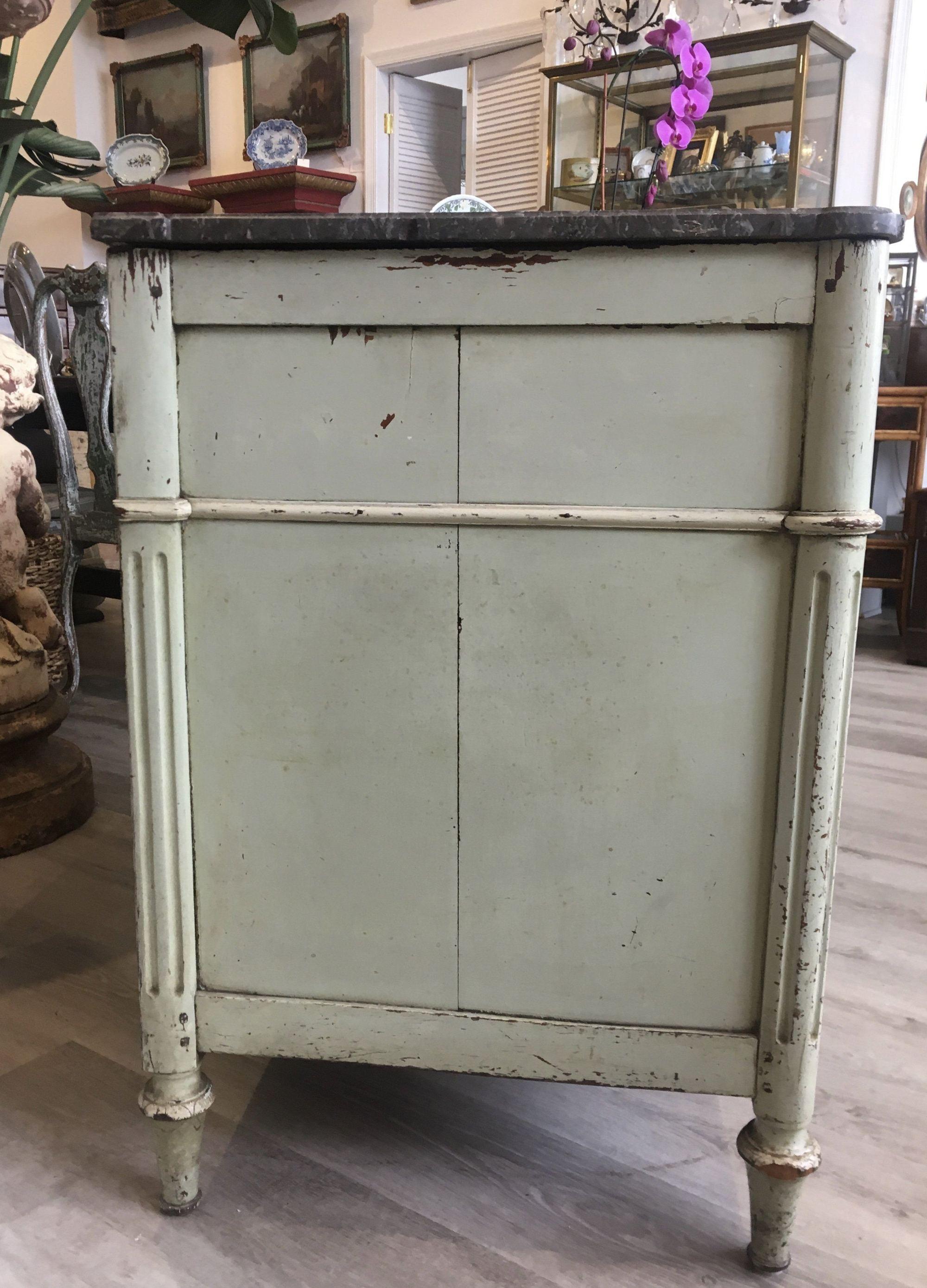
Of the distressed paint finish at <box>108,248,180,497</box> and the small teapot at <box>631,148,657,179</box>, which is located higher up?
the small teapot at <box>631,148,657,179</box>

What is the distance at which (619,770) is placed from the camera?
97 cm

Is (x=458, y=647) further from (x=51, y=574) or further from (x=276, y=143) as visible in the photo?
(x=276, y=143)

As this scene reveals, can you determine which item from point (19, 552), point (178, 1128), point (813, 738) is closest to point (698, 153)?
point (19, 552)

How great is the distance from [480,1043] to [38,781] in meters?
1.35

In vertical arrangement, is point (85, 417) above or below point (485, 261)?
below

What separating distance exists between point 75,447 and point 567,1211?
551 centimetres

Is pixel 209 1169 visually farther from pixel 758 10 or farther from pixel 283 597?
pixel 758 10

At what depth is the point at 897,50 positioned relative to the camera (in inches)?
159

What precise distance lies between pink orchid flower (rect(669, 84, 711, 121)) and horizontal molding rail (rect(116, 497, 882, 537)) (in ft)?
1.86

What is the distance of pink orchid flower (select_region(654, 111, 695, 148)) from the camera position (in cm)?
120

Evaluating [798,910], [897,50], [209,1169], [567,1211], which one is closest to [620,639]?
[798,910]

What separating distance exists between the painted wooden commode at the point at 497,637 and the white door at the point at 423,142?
522 centimetres

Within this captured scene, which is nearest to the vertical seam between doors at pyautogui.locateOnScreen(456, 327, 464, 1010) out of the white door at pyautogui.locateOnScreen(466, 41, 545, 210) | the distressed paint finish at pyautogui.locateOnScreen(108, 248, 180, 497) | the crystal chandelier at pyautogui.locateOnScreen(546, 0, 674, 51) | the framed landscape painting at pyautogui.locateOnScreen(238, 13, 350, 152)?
the distressed paint finish at pyautogui.locateOnScreen(108, 248, 180, 497)

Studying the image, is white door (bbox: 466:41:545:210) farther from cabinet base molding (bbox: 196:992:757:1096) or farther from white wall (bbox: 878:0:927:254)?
cabinet base molding (bbox: 196:992:757:1096)
